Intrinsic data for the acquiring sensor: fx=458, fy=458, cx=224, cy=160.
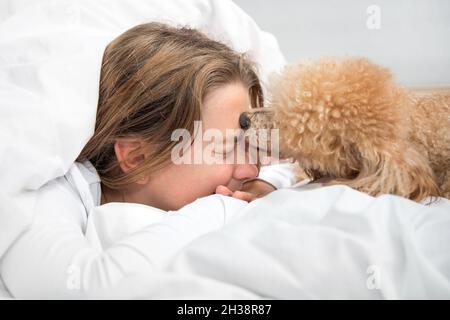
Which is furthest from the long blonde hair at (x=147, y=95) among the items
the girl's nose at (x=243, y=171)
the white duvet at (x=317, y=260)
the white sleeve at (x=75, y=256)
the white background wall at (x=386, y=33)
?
the white background wall at (x=386, y=33)

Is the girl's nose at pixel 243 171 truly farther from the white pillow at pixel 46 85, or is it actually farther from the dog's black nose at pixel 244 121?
the white pillow at pixel 46 85

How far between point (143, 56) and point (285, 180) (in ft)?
1.76

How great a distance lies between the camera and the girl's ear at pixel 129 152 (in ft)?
3.60

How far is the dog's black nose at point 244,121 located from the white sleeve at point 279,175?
246 millimetres

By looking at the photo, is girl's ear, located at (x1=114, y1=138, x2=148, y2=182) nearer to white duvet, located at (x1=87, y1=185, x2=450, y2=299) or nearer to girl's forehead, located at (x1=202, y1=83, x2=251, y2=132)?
girl's forehead, located at (x1=202, y1=83, x2=251, y2=132)

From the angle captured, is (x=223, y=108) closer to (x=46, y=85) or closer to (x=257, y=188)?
(x=257, y=188)

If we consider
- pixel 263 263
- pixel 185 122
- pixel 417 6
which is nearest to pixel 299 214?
pixel 263 263

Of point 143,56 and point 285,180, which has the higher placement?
point 143,56

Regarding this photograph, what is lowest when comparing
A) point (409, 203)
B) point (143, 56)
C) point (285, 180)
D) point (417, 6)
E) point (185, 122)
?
point (285, 180)

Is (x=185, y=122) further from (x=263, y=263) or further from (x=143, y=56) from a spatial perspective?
(x=263, y=263)

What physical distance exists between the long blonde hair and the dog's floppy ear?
406 mm

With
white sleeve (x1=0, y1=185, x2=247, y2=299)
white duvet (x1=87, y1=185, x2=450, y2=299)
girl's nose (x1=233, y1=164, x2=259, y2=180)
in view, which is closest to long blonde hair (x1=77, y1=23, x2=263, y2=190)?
girl's nose (x1=233, y1=164, x2=259, y2=180)

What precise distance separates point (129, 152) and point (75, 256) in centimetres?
43

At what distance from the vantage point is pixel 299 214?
2.54 ft
